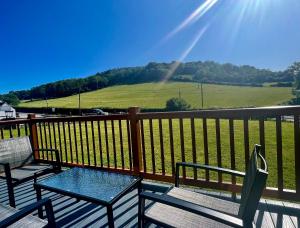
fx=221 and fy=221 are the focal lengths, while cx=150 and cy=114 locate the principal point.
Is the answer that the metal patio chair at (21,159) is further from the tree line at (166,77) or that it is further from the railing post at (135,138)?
the tree line at (166,77)

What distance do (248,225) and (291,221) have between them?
129 centimetres

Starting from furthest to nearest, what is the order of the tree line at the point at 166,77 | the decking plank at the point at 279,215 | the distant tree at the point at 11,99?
1. the distant tree at the point at 11,99
2. the tree line at the point at 166,77
3. the decking plank at the point at 279,215

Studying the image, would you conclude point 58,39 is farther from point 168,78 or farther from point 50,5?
point 168,78

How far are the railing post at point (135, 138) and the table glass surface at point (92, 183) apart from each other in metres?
0.73

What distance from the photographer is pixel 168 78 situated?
57781mm

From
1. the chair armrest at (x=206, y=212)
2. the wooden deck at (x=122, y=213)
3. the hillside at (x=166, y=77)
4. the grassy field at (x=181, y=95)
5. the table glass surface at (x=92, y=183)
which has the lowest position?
the wooden deck at (x=122, y=213)

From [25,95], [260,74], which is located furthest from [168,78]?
[25,95]

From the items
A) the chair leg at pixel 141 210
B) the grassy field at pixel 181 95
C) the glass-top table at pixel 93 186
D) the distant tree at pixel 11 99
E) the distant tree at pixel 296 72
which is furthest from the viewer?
the distant tree at pixel 11 99

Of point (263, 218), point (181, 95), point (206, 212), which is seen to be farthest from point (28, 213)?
Result: point (181, 95)

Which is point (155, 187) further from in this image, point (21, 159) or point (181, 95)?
point (181, 95)

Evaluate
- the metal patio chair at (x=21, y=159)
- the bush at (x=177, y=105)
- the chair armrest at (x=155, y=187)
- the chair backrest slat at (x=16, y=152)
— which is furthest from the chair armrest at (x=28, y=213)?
the bush at (x=177, y=105)

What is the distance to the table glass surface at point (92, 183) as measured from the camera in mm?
1863

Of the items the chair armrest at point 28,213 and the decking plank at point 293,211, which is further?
the decking plank at point 293,211

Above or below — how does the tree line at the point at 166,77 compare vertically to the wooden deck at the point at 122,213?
above
